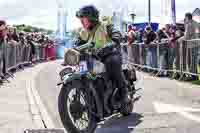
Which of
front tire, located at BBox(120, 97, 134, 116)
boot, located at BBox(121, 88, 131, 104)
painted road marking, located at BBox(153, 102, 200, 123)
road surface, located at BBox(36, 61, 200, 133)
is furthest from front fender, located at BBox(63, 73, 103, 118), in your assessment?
painted road marking, located at BBox(153, 102, 200, 123)

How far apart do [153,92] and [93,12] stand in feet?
20.1

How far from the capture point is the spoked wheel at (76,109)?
7398 millimetres

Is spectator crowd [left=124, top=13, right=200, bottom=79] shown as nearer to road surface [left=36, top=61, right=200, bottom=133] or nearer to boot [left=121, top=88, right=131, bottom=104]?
road surface [left=36, top=61, right=200, bottom=133]

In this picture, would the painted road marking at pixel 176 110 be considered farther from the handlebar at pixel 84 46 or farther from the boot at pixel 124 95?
the handlebar at pixel 84 46

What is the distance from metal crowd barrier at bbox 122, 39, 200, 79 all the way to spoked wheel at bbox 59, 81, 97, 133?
6.13m

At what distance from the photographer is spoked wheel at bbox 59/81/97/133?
7.40 m

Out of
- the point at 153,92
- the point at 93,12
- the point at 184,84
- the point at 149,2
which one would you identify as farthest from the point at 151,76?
the point at 149,2

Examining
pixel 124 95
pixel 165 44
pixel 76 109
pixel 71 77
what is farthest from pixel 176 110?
pixel 165 44

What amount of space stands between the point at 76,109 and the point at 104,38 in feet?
4.09

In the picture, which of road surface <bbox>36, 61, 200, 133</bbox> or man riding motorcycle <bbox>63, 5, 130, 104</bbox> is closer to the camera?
man riding motorcycle <bbox>63, 5, 130, 104</bbox>

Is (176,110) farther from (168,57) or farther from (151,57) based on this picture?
(151,57)

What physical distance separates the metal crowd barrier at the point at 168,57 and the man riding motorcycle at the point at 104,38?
4.98 meters

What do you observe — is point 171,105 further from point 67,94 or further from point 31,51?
point 31,51

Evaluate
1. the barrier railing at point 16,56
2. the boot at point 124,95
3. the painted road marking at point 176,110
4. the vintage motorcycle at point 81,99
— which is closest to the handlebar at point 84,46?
the vintage motorcycle at point 81,99
